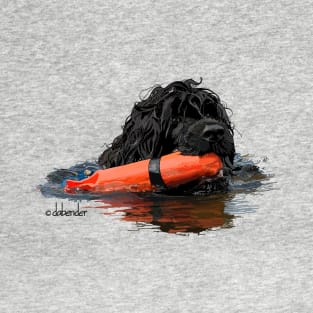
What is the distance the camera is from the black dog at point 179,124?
8844mm

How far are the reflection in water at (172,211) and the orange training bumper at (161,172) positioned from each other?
89mm

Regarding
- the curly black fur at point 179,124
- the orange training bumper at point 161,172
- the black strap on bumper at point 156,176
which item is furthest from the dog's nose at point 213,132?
the black strap on bumper at point 156,176

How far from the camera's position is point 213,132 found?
8.80m

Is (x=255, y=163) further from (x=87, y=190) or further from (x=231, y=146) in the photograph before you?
(x=87, y=190)

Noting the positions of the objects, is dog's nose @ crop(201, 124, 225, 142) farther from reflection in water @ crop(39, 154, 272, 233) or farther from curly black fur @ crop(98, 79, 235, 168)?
reflection in water @ crop(39, 154, 272, 233)

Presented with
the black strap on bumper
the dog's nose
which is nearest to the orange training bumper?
the black strap on bumper

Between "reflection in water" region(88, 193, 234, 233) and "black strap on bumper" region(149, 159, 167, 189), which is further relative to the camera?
"black strap on bumper" region(149, 159, 167, 189)

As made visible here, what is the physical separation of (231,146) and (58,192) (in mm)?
1283

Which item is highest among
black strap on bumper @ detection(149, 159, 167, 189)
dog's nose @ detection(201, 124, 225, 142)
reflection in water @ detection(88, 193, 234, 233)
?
dog's nose @ detection(201, 124, 225, 142)

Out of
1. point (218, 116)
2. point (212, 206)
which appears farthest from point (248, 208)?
point (218, 116)

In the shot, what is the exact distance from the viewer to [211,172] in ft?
29.2

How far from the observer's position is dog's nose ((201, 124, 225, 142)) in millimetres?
8789

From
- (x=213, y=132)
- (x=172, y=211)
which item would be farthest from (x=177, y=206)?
(x=213, y=132)

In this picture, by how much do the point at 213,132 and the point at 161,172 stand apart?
1.51 feet
